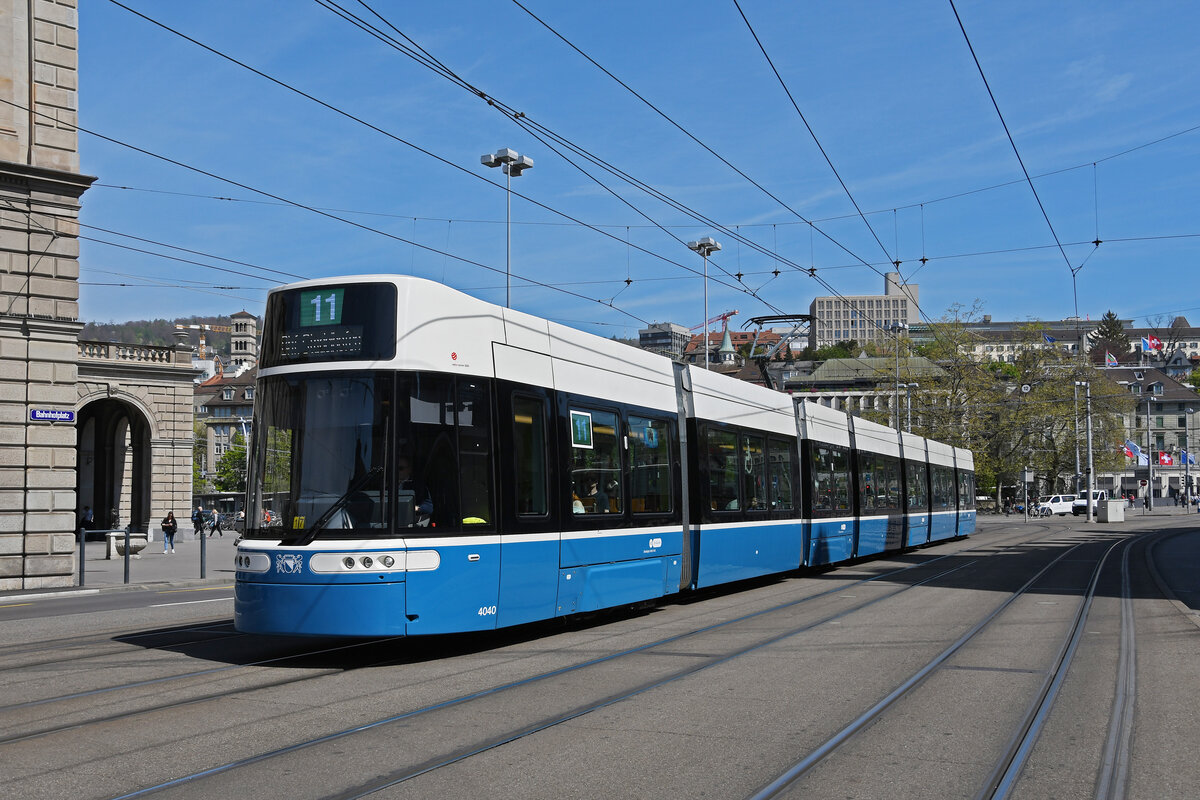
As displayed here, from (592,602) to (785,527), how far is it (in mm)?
7515

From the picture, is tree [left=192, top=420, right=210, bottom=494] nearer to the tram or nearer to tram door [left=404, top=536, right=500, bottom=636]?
the tram

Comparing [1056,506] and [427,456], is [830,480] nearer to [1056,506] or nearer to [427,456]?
[427,456]

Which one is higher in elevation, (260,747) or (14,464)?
(14,464)

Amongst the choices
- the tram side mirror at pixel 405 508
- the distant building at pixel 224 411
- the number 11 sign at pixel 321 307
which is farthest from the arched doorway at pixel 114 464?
the distant building at pixel 224 411

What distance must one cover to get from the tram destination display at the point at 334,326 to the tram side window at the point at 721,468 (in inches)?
260

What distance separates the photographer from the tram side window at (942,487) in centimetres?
3319

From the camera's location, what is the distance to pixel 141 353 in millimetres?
45812

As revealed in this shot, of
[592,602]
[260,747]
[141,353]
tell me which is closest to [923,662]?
[592,602]

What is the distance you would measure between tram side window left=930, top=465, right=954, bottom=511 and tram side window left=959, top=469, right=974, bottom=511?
2.33 metres

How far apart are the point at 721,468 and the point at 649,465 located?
2581 millimetres

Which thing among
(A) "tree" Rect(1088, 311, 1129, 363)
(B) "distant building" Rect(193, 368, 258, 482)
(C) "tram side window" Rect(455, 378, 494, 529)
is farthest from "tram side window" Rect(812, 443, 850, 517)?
(A) "tree" Rect(1088, 311, 1129, 363)

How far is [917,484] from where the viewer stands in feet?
100

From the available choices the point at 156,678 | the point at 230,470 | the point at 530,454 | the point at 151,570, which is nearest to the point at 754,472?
the point at 530,454

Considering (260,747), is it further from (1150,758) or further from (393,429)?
(1150,758)
